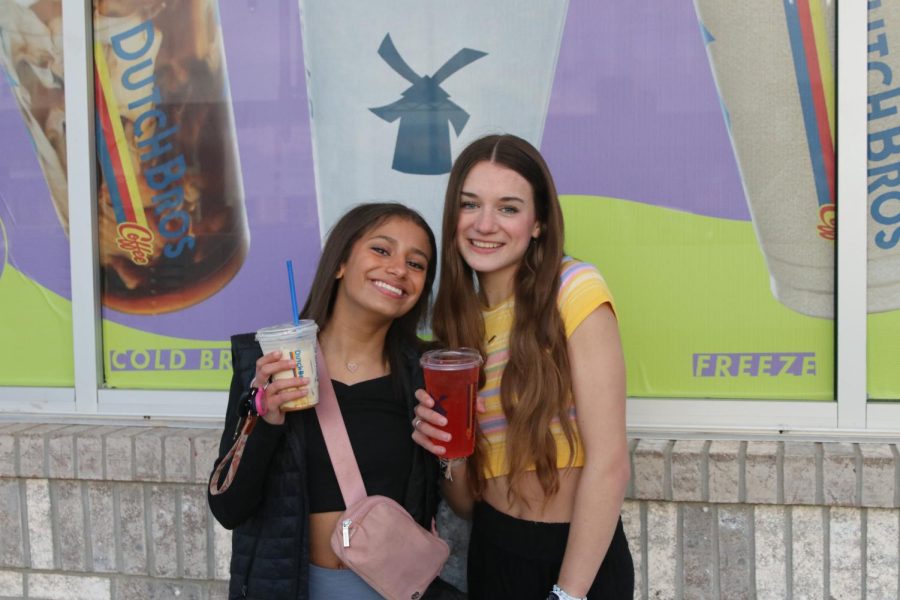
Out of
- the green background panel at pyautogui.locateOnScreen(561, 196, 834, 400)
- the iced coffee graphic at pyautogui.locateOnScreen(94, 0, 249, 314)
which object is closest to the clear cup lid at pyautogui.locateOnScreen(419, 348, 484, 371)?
the green background panel at pyautogui.locateOnScreen(561, 196, 834, 400)

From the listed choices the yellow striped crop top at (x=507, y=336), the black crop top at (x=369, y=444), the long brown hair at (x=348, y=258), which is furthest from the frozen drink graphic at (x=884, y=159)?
the black crop top at (x=369, y=444)

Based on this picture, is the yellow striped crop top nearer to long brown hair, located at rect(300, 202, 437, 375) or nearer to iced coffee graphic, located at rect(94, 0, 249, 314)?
long brown hair, located at rect(300, 202, 437, 375)

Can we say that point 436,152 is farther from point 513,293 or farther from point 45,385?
point 45,385

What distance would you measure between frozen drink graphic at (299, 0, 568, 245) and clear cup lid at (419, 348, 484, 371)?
1.30m

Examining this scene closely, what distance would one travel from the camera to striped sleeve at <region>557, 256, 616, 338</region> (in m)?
1.78

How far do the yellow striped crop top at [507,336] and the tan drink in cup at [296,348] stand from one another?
0.43 metres

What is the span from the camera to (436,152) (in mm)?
3012

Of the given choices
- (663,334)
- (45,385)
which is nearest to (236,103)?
(45,385)

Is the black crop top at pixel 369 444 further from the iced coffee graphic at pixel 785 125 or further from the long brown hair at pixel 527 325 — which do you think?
the iced coffee graphic at pixel 785 125

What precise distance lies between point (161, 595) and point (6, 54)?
2265mm

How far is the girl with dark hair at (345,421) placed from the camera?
1793mm

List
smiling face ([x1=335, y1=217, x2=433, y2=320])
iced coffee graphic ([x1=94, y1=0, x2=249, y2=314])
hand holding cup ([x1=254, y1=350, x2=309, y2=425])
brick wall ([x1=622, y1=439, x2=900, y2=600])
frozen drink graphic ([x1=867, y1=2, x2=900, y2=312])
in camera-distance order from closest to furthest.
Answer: hand holding cup ([x1=254, y1=350, x2=309, y2=425])
smiling face ([x1=335, y1=217, x2=433, y2=320])
brick wall ([x1=622, y1=439, x2=900, y2=600])
frozen drink graphic ([x1=867, y1=2, x2=900, y2=312])
iced coffee graphic ([x1=94, y1=0, x2=249, y2=314])

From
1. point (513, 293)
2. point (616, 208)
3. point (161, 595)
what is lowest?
point (161, 595)

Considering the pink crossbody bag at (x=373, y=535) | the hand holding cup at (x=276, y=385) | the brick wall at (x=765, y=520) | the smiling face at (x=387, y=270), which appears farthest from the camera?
the brick wall at (x=765, y=520)
